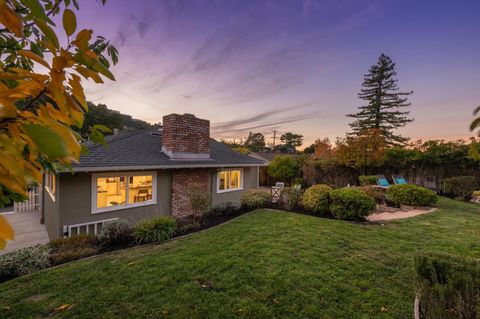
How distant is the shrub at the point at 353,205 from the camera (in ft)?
25.8

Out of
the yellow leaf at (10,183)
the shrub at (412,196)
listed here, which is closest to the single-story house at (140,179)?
the yellow leaf at (10,183)

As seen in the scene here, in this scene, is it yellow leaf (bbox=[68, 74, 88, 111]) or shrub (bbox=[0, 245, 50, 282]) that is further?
shrub (bbox=[0, 245, 50, 282])

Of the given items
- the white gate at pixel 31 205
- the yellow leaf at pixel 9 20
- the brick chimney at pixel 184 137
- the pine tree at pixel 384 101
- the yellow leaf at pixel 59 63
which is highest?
the pine tree at pixel 384 101

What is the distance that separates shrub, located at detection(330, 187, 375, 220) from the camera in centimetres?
788

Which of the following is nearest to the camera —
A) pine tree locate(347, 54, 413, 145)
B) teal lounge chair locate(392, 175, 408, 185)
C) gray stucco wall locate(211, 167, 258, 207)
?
gray stucco wall locate(211, 167, 258, 207)

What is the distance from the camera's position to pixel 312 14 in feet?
29.6

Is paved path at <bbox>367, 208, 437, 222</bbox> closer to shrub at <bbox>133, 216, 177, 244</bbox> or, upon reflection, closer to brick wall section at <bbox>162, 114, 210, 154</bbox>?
shrub at <bbox>133, 216, 177, 244</bbox>

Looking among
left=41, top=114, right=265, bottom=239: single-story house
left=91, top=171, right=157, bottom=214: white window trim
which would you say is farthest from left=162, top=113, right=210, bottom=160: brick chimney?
left=91, top=171, right=157, bottom=214: white window trim

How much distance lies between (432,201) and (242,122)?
19526mm

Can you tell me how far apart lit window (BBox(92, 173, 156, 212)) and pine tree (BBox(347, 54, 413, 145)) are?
28176 millimetres

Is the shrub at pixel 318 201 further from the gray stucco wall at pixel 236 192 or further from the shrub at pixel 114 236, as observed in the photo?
the shrub at pixel 114 236

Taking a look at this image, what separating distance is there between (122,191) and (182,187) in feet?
7.46

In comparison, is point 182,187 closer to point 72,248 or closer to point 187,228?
point 187,228

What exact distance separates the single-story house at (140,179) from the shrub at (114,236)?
134 cm
